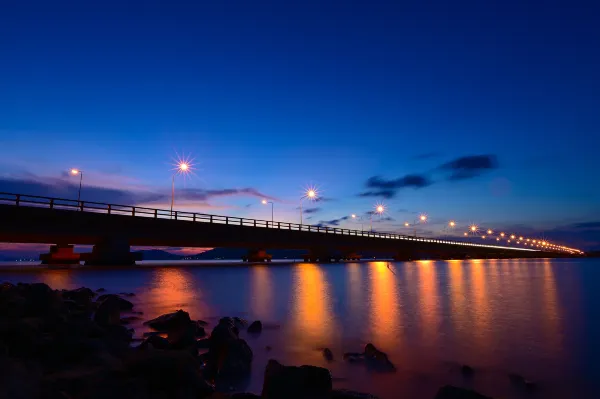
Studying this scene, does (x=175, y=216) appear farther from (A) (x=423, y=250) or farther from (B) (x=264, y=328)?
(A) (x=423, y=250)

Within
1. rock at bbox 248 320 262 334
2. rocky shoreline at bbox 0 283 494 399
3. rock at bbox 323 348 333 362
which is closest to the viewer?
rocky shoreline at bbox 0 283 494 399

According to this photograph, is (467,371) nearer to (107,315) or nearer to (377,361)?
(377,361)

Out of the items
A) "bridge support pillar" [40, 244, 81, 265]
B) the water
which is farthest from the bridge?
the water

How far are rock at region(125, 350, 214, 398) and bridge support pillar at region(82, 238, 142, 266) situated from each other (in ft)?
135

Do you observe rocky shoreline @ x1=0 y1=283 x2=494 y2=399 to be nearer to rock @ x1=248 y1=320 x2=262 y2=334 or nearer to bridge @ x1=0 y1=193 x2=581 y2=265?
rock @ x1=248 y1=320 x2=262 y2=334

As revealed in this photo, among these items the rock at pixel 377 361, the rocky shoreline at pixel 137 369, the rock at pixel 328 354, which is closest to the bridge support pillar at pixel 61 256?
the rocky shoreline at pixel 137 369

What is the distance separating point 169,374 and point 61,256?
5047 centimetres

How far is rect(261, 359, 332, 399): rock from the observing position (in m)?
3.78

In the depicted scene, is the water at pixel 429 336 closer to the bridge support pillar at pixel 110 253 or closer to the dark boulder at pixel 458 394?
the dark boulder at pixel 458 394

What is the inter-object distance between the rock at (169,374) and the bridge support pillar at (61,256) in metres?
49.9

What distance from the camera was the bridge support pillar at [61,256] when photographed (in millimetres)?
45875

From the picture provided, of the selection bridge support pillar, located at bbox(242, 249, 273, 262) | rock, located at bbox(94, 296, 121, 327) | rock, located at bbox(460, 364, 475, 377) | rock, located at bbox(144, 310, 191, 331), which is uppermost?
bridge support pillar, located at bbox(242, 249, 273, 262)

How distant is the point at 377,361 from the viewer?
265 inches

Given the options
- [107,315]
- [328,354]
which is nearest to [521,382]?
[328,354]
